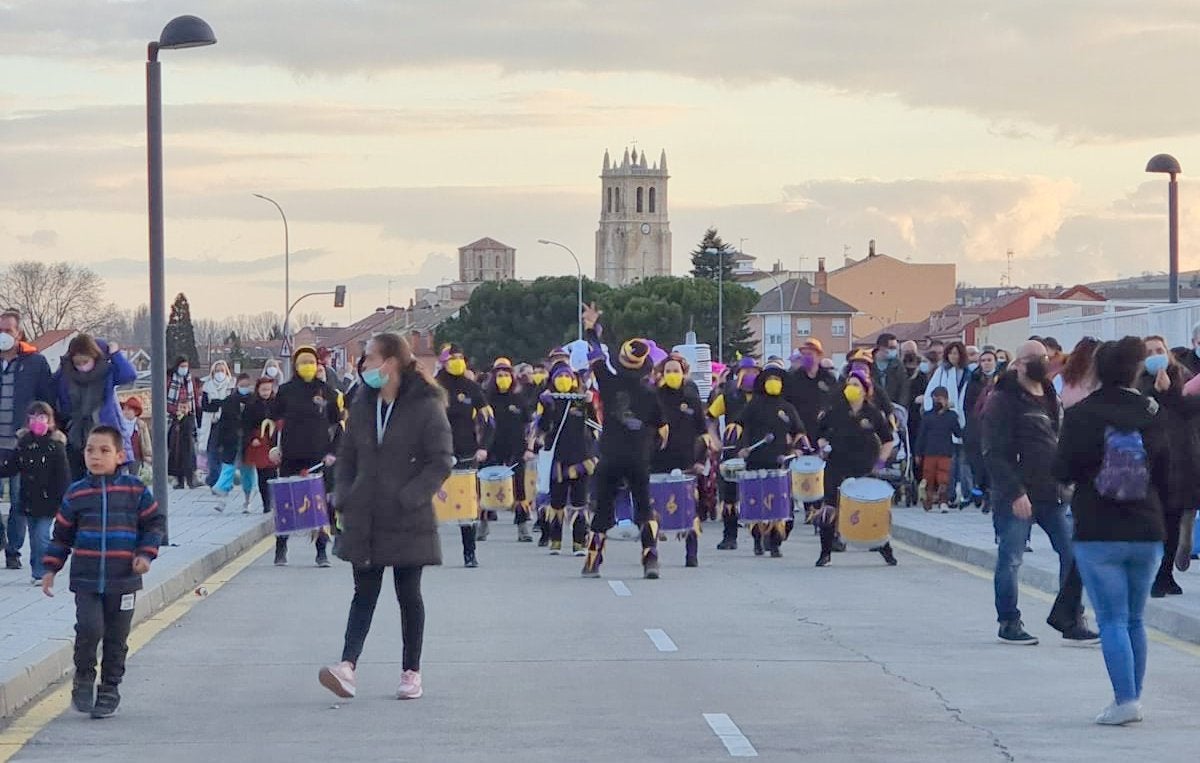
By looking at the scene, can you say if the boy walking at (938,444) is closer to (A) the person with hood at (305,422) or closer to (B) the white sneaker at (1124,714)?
(A) the person with hood at (305,422)

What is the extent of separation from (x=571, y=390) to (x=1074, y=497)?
37.6 feet

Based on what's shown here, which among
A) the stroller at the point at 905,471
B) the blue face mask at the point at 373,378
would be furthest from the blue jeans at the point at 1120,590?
the stroller at the point at 905,471

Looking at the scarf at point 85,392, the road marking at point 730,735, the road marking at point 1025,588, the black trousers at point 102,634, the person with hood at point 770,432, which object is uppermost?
the scarf at point 85,392

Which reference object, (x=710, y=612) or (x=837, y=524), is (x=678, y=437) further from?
(x=710, y=612)

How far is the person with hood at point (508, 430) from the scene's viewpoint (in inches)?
977

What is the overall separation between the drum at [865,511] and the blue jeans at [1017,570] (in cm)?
589

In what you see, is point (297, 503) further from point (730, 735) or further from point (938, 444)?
A: point (938, 444)

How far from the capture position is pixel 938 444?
2836 centimetres

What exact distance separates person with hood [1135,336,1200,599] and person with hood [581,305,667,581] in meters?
4.29

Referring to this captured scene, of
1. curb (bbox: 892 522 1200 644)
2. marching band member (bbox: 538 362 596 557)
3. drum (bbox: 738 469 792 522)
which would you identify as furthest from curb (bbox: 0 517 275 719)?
curb (bbox: 892 522 1200 644)

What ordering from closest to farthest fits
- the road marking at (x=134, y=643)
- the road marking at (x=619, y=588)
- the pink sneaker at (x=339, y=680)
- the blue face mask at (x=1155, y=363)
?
the road marking at (x=134, y=643)
the pink sneaker at (x=339, y=680)
the blue face mask at (x=1155, y=363)
the road marking at (x=619, y=588)

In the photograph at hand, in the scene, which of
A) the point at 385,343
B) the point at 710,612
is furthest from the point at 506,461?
the point at 385,343

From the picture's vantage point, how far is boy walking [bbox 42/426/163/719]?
10.6m

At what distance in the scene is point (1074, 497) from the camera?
34.3 feet
